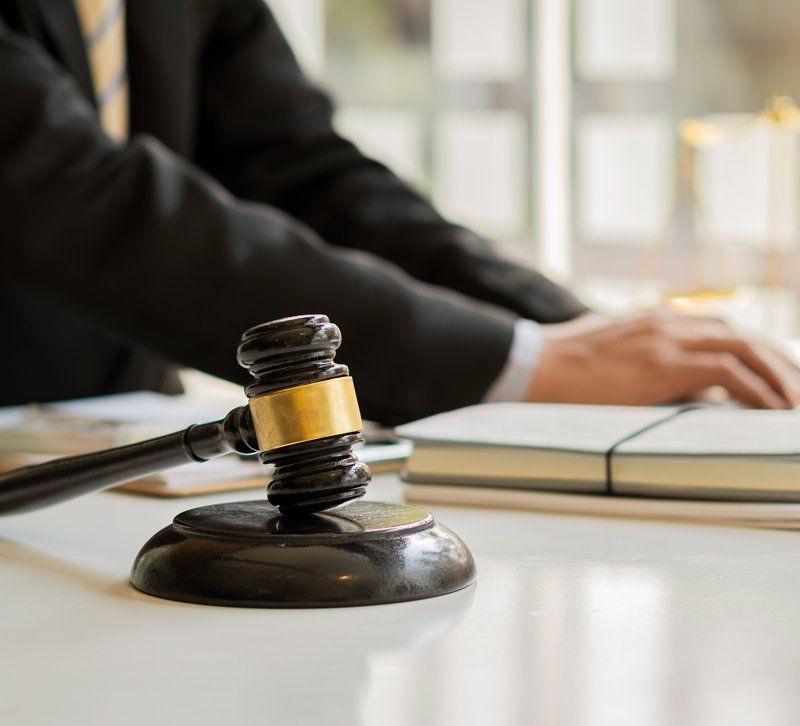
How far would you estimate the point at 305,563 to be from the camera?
444 millimetres

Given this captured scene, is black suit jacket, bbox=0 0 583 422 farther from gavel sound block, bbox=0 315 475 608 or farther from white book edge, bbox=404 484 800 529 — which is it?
gavel sound block, bbox=0 315 475 608

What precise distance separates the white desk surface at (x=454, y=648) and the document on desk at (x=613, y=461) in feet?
0.20

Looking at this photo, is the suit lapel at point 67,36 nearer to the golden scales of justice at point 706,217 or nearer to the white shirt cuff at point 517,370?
the white shirt cuff at point 517,370

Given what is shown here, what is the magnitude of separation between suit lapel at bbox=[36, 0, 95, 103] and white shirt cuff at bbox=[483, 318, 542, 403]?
64 centimetres

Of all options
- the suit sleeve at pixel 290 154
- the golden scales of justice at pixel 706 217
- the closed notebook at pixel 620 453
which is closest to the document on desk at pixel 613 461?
the closed notebook at pixel 620 453

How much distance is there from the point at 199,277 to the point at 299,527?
1.83 feet

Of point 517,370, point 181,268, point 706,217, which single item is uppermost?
point 181,268

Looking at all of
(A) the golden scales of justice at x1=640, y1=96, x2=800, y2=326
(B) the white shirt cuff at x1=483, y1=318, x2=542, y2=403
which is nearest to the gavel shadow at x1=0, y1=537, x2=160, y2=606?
(B) the white shirt cuff at x1=483, y1=318, x2=542, y2=403

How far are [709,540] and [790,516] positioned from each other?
0.05 m

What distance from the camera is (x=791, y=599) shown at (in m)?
0.46

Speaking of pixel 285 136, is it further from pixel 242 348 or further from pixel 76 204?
pixel 242 348

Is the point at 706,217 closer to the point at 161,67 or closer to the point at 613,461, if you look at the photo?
the point at 161,67

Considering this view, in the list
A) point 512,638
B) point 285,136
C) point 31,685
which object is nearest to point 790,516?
point 512,638

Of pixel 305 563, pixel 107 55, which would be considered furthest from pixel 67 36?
pixel 305 563
